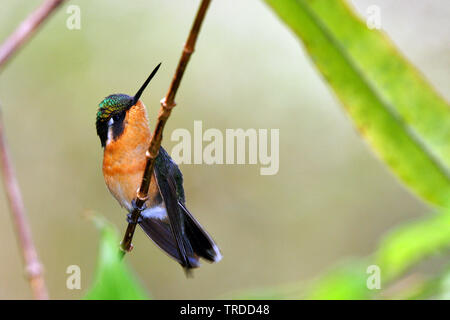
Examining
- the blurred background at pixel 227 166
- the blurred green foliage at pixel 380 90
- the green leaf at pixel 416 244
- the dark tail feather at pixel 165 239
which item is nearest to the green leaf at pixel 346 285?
the green leaf at pixel 416 244

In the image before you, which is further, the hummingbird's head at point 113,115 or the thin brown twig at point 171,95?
the hummingbird's head at point 113,115

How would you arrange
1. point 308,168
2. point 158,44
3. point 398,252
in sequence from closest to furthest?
point 398,252 < point 158,44 < point 308,168

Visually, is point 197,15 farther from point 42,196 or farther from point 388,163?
point 42,196

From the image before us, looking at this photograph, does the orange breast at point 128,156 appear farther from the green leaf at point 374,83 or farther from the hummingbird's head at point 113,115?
the green leaf at point 374,83

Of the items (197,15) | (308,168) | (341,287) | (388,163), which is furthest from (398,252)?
(308,168)

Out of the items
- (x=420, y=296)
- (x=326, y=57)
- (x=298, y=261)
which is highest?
(x=298, y=261)

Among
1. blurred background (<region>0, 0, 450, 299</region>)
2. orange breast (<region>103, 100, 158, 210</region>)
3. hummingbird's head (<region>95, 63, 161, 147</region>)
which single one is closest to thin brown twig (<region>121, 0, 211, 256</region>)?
orange breast (<region>103, 100, 158, 210</region>)
